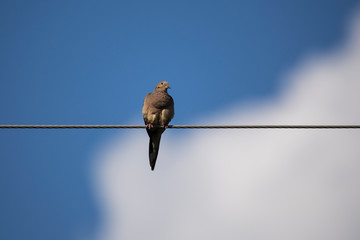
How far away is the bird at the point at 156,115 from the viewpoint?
8.54 metres

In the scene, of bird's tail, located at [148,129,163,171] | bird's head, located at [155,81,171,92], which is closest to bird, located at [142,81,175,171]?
bird's tail, located at [148,129,163,171]

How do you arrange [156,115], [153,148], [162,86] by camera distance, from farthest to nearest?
[162,86] → [153,148] → [156,115]

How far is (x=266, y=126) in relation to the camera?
5941 millimetres

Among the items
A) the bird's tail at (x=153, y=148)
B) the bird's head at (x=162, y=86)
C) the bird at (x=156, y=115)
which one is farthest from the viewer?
the bird's head at (x=162, y=86)

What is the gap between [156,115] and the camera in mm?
8539

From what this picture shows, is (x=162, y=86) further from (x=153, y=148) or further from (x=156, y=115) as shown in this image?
(x=153, y=148)

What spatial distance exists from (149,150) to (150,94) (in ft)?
2.92

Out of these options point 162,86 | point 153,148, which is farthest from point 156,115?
point 162,86

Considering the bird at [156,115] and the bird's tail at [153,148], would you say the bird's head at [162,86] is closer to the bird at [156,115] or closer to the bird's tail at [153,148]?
the bird at [156,115]

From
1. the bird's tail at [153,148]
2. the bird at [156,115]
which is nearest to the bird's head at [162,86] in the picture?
the bird at [156,115]

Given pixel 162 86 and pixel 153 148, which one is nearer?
pixel 153 148

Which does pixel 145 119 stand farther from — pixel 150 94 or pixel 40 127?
pixel 40 127

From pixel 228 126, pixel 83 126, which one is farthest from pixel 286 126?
pixel 83 126

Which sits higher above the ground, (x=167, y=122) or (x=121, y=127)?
(x=167, y=122)
